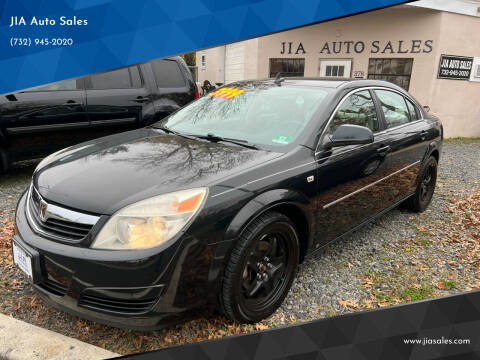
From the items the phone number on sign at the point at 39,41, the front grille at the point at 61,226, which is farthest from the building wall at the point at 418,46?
the front grille at the point at 61,226

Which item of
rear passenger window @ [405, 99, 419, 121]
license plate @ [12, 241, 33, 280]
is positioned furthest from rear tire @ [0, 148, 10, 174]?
rear passenger window @ [405, 99, 419, 121]

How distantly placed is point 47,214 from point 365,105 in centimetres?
278

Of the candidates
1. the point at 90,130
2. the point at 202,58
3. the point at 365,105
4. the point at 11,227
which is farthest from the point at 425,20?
the point at 202,58

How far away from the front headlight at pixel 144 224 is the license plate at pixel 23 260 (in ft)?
1.66

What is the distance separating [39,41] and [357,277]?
188 inches

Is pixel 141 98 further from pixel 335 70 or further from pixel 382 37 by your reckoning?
pixel 382 37

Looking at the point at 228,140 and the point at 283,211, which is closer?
the point at 283,211

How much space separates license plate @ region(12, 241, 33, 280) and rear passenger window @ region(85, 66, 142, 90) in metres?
3.49

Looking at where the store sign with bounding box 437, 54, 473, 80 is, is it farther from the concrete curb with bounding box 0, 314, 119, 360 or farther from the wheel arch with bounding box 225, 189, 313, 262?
the concrete curb with bounding box 0, 314, 119, 360

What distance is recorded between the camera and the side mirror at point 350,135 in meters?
2.78

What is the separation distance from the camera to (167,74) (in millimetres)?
6086

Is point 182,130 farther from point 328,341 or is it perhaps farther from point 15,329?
point 328,341

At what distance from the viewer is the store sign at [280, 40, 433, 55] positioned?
9867 millimetres

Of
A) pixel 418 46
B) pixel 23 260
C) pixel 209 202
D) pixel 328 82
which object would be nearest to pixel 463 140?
pixel 418 46
